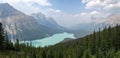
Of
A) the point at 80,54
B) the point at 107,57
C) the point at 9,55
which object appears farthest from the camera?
the point at 80,54

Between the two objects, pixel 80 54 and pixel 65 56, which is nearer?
pixel 65 56

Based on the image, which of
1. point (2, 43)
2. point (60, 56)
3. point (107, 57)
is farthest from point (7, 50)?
point (107, 57)

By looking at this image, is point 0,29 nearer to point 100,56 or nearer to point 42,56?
point 42,56

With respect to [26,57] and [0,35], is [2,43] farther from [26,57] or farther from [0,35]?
[26,57]

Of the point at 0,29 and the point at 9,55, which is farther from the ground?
the point at 0,29

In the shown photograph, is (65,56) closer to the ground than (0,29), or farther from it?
closer to the ground

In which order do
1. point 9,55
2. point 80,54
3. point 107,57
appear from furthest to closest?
1. point 80,54
2. point 107,57
3. point 9,55

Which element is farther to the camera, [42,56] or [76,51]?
[76,51]

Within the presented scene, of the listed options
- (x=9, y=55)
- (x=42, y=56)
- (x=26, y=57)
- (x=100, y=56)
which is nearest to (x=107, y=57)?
(x=100, y=56)
